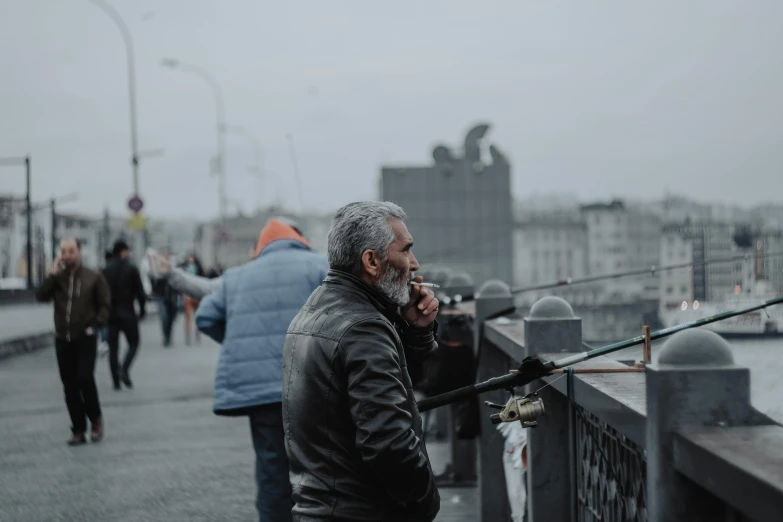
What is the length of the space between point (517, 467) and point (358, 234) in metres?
2.39

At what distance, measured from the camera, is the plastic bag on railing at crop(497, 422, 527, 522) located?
5.10 metres

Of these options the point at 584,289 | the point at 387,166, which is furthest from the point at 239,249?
the point at 387,166

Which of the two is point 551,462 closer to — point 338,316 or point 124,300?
point 338,316

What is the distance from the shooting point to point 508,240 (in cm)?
6681

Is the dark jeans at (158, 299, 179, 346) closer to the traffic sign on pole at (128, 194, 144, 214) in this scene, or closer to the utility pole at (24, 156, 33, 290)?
the utility pole at (24, 156, 33, 290)

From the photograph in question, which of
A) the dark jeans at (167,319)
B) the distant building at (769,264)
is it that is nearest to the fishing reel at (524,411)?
the distant building at (769,264)

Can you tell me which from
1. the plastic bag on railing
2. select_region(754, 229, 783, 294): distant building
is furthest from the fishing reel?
select_region(754, 229, 783, 294): distant building

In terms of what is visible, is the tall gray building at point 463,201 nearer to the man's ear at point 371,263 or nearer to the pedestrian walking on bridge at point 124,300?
the pedestrian walking on bridge at point 124,300

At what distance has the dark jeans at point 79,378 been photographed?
32.3 feet

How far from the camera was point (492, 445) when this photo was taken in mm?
6344

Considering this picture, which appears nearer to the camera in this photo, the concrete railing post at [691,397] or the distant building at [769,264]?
the concrete railing post at [691,397]

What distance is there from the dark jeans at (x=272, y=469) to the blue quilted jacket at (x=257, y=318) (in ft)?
0.30

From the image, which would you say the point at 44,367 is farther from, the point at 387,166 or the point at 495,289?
the point at 387,166

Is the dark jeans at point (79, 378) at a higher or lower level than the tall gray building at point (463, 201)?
lower
